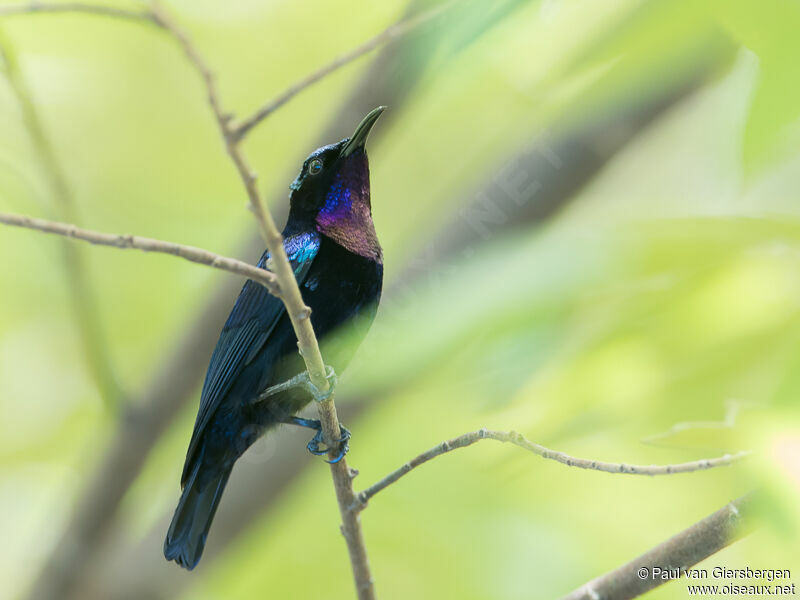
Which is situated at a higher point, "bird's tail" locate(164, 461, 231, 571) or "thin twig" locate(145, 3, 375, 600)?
"bird's tail" locate(164, 461, 231, 571)

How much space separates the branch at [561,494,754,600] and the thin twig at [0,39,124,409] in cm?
221

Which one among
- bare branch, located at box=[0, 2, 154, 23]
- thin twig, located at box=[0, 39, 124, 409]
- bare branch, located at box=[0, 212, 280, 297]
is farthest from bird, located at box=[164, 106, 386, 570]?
bare branch, located at box=[0, 212, 280, 297]

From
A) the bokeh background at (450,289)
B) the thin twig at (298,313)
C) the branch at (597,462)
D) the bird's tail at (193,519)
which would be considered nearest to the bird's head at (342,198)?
the bokeh background at (450,289)

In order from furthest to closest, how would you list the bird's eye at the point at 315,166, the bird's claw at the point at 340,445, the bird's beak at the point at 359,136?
the bird's eye at the point at 315,166 < the bird's beak at the point at 359,136 < the bird's claw at the point at 340,445

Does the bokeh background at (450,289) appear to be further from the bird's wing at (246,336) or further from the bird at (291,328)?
the bird's wing at (246,336)

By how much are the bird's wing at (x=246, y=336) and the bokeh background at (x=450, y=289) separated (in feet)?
1.14

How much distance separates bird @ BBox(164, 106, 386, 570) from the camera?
2.67 m

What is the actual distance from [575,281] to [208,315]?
2.08m

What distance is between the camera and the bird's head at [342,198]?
2664 millimetres

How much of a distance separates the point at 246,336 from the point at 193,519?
0.63 m

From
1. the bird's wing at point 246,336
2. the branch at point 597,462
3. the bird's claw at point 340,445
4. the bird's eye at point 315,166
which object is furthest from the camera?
the bird's eye at point 315,166

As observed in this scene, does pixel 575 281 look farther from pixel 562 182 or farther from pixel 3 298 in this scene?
pixel 3 298

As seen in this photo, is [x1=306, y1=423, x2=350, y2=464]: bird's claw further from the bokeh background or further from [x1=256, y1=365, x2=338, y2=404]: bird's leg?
the bokeh background

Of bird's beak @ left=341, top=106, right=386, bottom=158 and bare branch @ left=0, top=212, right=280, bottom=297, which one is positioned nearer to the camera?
bare branch @ left=0, top=212, right=280, bottom=297
